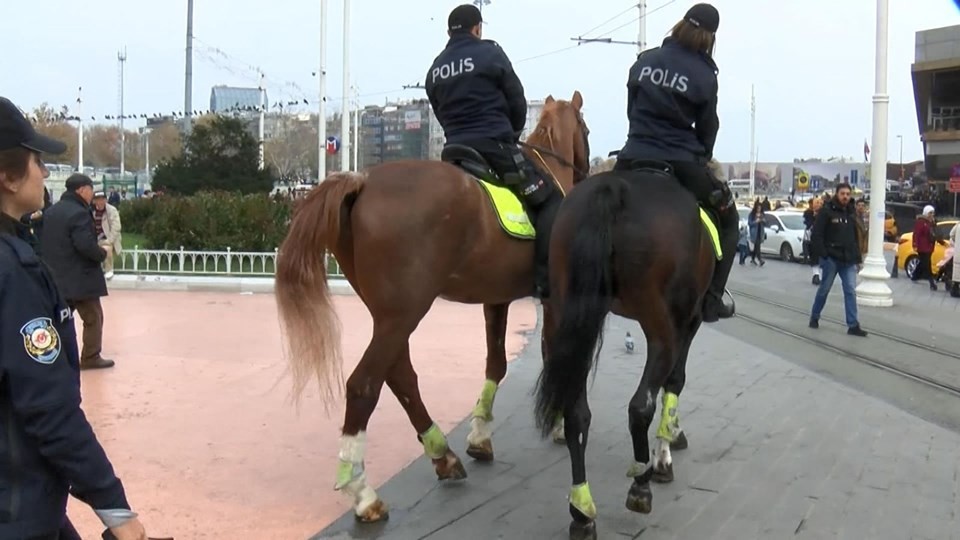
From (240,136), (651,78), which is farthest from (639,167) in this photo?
(240,136)

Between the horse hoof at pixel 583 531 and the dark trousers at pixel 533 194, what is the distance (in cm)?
140

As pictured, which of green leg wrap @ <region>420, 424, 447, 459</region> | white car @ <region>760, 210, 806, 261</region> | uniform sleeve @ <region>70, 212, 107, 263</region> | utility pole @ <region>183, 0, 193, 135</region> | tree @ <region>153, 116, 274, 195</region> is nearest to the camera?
green leg wrap @ <region>420, 424, 447, 459</region>

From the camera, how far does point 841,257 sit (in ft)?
39.3

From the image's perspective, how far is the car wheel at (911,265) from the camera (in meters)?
20.5

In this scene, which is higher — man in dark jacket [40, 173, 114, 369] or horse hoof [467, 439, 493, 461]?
man in dark jacket [40, 173, 114, 369]

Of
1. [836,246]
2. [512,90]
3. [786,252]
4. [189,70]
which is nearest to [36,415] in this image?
[512,90]

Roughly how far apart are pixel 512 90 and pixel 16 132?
343cm

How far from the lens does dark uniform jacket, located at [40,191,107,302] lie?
8547 mm

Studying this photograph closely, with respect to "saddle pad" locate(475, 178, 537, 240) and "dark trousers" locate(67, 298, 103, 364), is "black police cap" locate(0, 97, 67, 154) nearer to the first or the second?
"saddle pad" locate(475, 178, 537, 240)

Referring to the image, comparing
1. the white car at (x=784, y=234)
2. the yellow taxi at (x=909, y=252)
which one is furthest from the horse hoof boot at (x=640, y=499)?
the white car at (x=784, y=234)

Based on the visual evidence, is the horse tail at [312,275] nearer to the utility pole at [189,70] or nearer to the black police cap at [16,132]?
the black police cap at [16,132]

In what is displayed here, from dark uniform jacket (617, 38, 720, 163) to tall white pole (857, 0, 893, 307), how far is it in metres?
11.1

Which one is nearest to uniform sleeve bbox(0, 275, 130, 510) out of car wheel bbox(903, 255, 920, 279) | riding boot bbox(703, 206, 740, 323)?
riding boot bbox(703, 206, 740, 323)

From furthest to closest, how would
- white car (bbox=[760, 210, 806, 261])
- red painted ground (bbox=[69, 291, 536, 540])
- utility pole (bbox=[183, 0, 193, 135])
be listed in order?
utility pole (bbox=[183, 0, 193, 135])
white car (bbox=[760, 210, 806, 261])
red painted ground (bbox=[69, 291, 536, 540])
